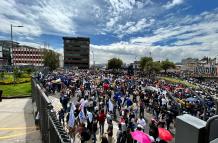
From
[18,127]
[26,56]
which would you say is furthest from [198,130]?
[26,56]

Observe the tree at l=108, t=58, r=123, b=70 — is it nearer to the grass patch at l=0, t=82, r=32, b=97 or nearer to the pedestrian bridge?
the grass patch at l=0, t=82, r=32, b=97

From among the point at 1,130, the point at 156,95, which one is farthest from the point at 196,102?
the point at 1,130

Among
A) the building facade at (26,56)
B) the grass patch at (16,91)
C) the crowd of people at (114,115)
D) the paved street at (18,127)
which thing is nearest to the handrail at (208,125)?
the crowd of people at (114,115)

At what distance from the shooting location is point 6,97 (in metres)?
31.3

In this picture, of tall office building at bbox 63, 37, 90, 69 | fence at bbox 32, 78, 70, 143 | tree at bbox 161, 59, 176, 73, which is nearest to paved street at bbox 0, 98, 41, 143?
fence at bbox 32, 78, 70, 143

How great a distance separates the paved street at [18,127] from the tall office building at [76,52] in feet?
501

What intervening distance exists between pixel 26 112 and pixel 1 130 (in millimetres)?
5712

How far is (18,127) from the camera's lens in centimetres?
1694

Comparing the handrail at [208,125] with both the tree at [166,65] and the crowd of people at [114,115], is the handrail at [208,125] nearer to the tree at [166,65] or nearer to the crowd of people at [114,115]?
the crowd of people at [114,115]

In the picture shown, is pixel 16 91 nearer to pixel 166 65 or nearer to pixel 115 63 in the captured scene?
pixel 115 63

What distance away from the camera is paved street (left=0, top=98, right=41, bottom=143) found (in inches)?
557

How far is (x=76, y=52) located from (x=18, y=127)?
160503 millimetres

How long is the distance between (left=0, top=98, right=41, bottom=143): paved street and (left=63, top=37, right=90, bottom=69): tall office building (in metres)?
153

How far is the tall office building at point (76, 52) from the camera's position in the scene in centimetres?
17538
